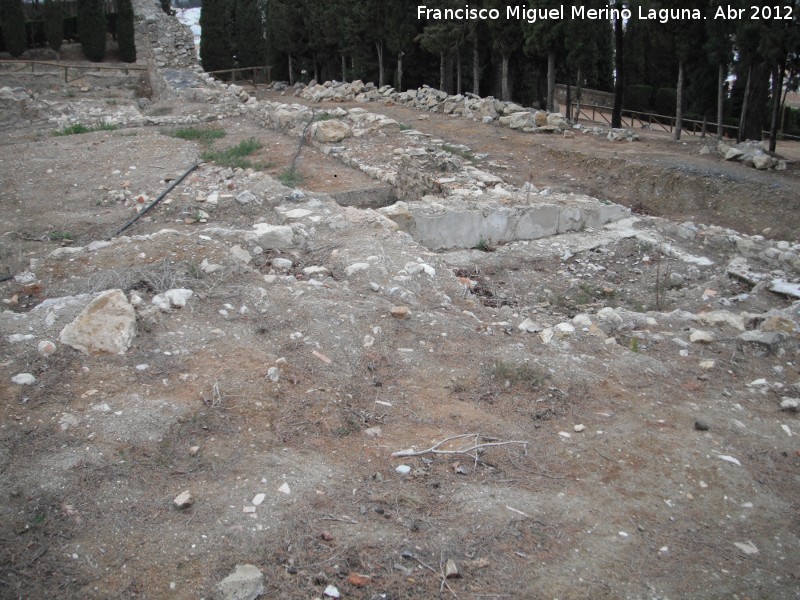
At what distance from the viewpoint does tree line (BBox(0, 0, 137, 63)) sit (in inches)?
1030

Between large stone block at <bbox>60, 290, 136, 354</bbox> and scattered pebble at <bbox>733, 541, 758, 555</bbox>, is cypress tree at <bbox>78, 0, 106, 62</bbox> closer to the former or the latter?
large stone block at <bbox>60, 290, 136, 354</bbox>

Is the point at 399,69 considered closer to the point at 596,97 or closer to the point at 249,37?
the point at 596,97

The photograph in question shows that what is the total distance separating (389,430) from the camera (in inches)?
163

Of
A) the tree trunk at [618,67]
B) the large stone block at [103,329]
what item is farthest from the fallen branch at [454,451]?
the tree trunk at [618,67]

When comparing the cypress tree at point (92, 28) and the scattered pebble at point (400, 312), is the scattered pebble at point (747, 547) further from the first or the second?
the cypress tree at point (92, 28)

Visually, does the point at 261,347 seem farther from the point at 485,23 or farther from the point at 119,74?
the point at 119,74

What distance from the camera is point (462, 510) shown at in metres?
3.45

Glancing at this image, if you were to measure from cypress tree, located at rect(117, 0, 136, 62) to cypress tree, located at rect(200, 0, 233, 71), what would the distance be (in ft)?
9.29

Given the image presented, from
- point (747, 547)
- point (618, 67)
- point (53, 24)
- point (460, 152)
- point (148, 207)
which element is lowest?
point (747, 547)

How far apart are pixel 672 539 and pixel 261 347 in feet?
9.58

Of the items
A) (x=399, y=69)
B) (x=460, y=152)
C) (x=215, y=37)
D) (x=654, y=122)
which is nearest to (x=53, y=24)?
(x=215, y=37)

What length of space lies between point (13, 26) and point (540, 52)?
2061 cm

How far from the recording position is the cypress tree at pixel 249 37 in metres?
30.4

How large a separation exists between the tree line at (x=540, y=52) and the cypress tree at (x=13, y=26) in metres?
6.96
